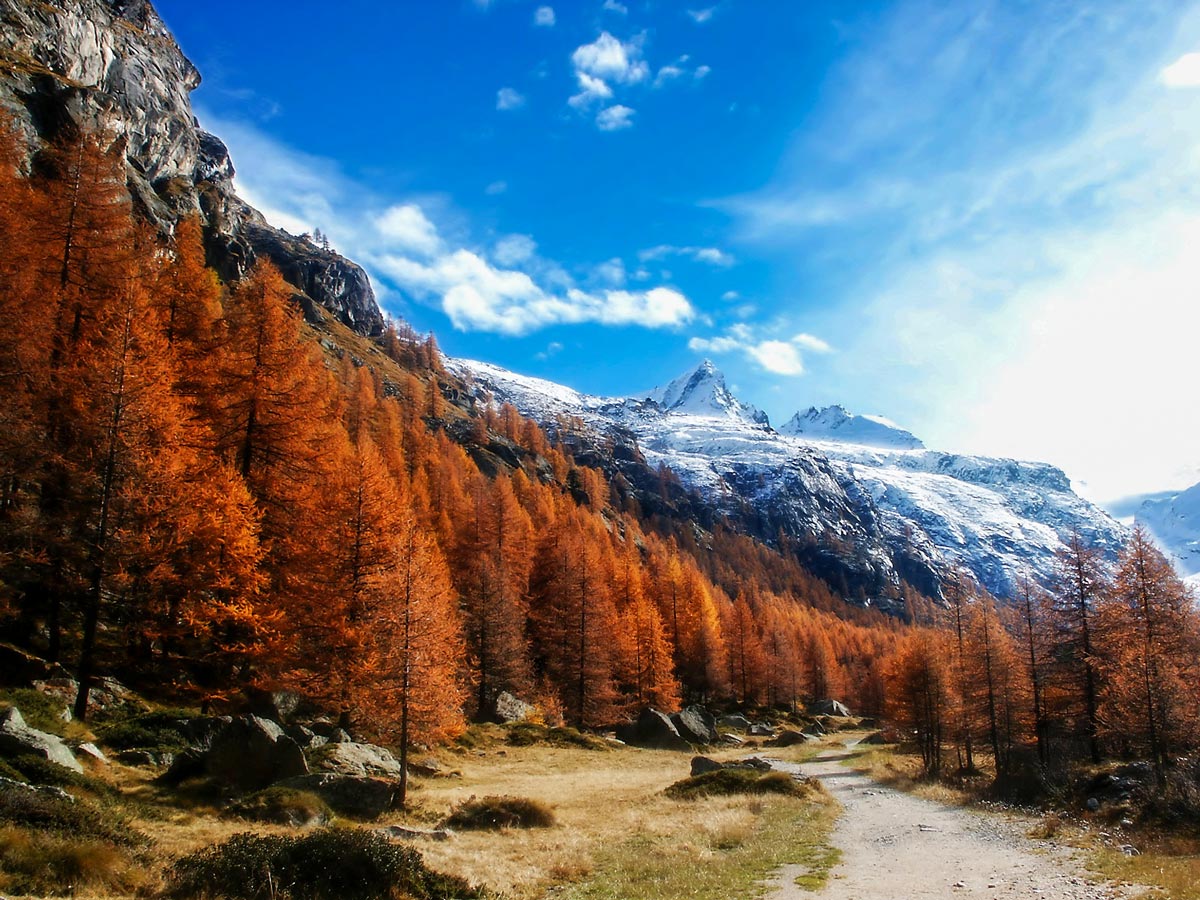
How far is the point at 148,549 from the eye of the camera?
68.5ft

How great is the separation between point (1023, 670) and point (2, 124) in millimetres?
62246

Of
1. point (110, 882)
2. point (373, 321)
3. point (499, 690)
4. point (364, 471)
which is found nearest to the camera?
point (110, 882)

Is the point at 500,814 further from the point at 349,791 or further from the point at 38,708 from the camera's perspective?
the point at 38,708

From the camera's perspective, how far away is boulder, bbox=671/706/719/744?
54062 mm

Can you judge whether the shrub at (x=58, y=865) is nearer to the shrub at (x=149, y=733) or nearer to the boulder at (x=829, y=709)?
the shrub at (x=149, y=733)

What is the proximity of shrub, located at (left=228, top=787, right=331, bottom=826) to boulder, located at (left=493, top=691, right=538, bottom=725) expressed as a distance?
28.4 meters

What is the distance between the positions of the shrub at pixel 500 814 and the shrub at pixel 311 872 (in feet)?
26.2

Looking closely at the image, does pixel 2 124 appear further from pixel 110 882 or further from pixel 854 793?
pixel 854 793

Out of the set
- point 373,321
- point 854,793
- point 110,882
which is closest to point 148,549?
point 110,882

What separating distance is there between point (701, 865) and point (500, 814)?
687 cm

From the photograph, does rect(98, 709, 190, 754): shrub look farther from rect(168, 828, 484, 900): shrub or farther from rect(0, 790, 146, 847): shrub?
rect(168, 828, 484, 900): shrub

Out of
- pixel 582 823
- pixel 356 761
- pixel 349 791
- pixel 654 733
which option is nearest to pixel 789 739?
pixel 654 733

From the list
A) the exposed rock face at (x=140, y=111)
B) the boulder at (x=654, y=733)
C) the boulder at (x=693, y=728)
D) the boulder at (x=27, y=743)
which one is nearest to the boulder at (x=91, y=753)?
the boulder at (x=27, y=743)

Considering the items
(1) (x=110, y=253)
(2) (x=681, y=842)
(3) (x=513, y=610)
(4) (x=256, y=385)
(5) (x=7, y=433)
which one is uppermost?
(1) (x=110, y=253)
